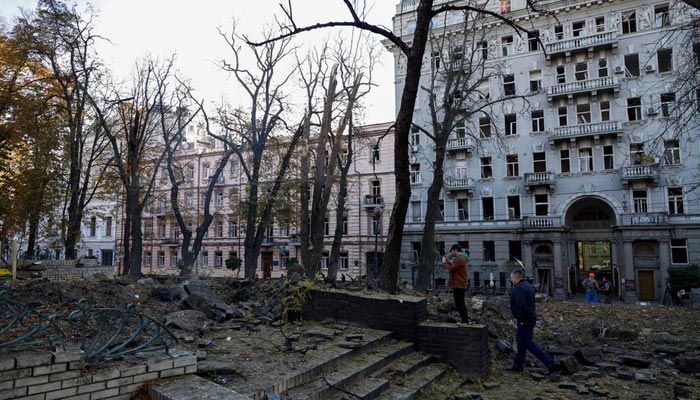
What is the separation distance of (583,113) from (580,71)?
313cm

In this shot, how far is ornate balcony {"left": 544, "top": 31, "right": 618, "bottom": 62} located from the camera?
30.0 meters

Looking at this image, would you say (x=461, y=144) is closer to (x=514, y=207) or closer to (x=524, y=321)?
(x=514, y=207)

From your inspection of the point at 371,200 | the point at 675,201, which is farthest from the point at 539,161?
the point at 371,200

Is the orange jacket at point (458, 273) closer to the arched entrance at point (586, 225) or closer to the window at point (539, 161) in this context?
the arched entrance at point (586, 225)

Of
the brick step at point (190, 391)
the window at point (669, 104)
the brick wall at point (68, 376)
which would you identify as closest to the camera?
the brick wall at point (68, 376)

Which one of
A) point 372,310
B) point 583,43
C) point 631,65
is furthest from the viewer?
point 583,43

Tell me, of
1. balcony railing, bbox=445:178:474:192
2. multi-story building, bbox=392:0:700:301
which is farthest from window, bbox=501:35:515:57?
balcony railing, bbox=445:178:474:192

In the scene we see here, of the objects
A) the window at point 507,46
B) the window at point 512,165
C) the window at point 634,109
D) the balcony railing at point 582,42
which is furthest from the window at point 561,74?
the window at point 512,165

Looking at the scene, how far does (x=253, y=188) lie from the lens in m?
21.7

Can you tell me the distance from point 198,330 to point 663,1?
34.6m

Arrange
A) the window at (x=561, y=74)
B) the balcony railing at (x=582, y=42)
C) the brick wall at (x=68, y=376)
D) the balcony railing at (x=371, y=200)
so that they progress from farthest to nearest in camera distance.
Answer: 1. the balcony railing at (x=371, y=200)
2. the window at (x=561, y=74)
3. the balcony railing at (x=582, y=42)
4. the brick wall at (x=68, y=376)

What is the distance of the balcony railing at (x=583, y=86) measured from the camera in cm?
2986

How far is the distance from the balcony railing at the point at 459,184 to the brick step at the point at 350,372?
87.7 ft

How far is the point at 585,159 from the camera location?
3062 cm
